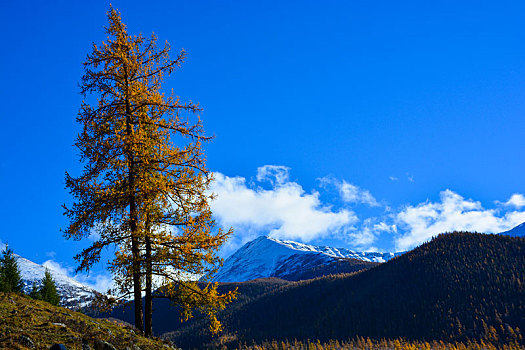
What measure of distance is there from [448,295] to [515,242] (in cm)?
1824

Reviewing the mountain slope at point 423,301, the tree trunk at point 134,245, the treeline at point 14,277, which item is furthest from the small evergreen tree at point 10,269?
the mountain slope at point 423,301

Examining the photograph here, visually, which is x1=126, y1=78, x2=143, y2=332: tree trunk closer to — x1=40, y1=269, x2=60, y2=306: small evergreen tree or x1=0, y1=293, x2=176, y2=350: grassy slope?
x1=0, y1=293, x2=176, y2=350: grassy slope

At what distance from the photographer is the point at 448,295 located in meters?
57.5

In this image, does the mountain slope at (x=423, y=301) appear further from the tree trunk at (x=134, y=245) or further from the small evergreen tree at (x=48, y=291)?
the small evergreen tree at (x=48, y=291)

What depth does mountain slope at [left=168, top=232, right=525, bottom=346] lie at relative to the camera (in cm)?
4794

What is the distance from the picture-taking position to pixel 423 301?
201 ft

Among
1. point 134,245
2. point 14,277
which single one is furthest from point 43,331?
point 14,277

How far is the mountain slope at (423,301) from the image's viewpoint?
47.9m

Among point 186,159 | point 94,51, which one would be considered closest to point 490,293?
point 186,159

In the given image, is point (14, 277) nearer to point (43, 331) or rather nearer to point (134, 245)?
point (134, 245)

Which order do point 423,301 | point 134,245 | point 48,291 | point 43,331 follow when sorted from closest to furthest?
point 43,331 → point 134,245 → point 48,291 → point 423,301

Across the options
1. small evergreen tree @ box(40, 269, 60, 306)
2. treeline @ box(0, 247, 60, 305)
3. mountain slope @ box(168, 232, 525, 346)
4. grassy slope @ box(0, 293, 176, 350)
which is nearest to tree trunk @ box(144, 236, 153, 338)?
grassy slope @ box(0, 293, 176, 350)

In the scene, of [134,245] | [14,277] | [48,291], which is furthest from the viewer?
[48,291]

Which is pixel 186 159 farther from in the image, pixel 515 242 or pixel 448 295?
pixel 515 242
